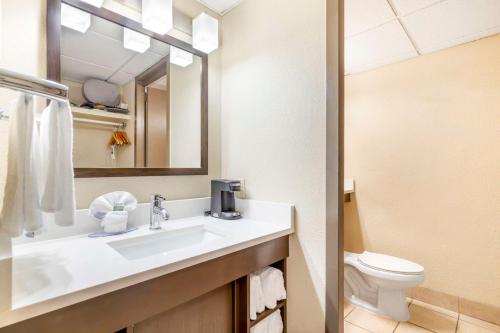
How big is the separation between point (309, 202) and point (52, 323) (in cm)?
104

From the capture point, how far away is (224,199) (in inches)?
57.2

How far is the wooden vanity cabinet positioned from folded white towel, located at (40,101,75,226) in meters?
0.24

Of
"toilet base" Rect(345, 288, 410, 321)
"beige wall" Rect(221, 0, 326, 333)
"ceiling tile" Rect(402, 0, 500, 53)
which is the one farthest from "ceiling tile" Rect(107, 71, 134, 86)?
"toilet base" Rect(345, 288, 410, 321)

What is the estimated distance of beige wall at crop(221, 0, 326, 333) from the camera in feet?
3.95

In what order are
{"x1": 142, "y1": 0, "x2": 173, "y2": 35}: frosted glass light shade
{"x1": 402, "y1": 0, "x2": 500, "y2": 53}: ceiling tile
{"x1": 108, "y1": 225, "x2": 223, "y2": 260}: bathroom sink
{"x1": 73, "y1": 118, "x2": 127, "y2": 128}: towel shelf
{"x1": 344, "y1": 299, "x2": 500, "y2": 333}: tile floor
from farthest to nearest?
{"x1": 344, "y1": 299, "x2": 500, "y2": 333}: tile floor < {"x1": 402, "y1": 0, "x2": 500, "y2": 53}: ceiling tile < {"x1": 142, "y1": 0, "x2": 173, "y2": 35}: frosted glass light shade < {"x1": 73, "y1": 118, "x2": 127, "y2": 128}: towel shelf < {"x1": 108, "y1": 225, "x2": 223, "y2": 260}: bathroom sink

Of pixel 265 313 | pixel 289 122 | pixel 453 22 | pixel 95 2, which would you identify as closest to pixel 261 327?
pixel 265 313

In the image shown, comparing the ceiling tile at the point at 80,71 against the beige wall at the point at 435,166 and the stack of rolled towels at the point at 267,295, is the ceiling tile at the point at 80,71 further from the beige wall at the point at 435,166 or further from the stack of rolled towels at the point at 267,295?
the beige wall at the point at 435,166

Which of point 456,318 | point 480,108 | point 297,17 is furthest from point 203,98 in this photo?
point 456,318

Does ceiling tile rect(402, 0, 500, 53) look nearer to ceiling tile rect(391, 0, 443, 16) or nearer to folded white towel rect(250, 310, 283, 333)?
ceiling tile rect(391, 0, 443, 16)

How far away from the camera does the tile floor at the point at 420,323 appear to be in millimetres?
1648

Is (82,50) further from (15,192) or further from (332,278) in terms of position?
(332,278)

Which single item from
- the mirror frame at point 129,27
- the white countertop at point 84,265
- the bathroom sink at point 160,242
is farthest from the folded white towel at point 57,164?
the mirror frame at point 129,27

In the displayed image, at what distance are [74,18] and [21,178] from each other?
3.15ft

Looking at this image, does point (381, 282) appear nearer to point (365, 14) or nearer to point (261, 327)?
point (261, 327)
